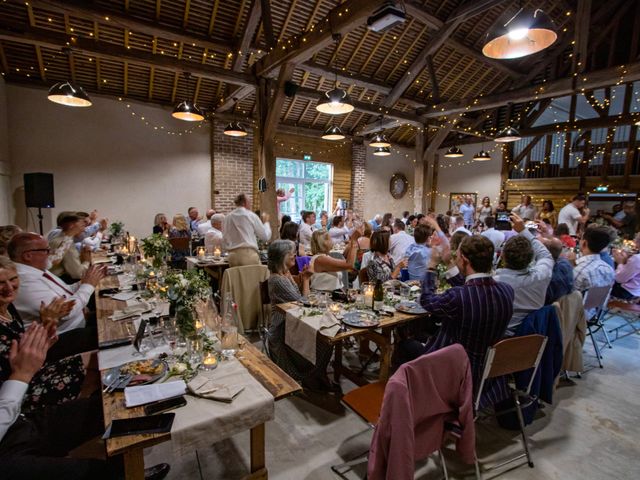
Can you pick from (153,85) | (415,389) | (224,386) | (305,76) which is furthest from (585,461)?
(153,85)

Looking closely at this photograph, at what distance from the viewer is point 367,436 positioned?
98.0 inches

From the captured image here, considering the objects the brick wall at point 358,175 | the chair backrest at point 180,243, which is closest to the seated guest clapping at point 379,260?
the chair backrest at point 180,243

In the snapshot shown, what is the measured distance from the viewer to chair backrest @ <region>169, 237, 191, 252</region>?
6093mm

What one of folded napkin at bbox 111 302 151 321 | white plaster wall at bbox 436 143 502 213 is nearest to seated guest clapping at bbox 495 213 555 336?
folded napkin at bbox 111 302 151 321

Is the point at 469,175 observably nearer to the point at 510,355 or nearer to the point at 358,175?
the point at 358,175

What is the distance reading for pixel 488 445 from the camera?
8.04 ft

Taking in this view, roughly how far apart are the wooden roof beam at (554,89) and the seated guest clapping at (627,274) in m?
3.72

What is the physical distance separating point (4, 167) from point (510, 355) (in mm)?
8417

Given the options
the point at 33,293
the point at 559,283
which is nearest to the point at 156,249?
the point at 33,293

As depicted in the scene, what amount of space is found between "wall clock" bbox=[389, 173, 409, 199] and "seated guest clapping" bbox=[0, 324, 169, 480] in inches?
467

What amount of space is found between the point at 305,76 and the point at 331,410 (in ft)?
24.5

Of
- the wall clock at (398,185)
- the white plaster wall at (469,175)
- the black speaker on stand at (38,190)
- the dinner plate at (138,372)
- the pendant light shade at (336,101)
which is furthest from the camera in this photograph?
the wall clock at (398,185)

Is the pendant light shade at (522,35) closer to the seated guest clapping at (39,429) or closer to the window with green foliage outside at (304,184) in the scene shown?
the seated guest clapping at (39,429)

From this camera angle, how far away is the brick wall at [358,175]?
1158cm
